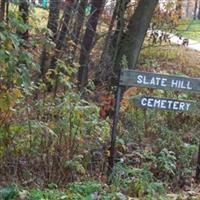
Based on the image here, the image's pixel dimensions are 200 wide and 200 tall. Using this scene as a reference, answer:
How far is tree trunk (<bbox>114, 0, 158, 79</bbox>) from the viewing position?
41.7ft

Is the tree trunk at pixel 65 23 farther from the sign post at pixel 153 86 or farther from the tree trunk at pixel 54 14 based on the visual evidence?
the sign post at pixel 153 86

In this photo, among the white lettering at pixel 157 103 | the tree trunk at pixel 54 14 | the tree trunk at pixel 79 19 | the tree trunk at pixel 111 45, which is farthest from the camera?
the tree trunk at pixel 79 19

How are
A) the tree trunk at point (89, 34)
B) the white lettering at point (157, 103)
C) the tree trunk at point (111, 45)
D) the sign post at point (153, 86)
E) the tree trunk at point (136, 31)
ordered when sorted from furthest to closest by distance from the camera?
the tree trunk at point (89, 34)
the tree trunk at point (136, 31)
the tree trunk at point (111, 45)
the white lettering at point (157, 103)
the sign post at point (153, 86)

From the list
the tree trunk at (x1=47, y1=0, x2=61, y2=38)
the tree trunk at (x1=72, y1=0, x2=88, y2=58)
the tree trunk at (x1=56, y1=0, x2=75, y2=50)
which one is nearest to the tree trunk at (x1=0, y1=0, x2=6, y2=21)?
the tree trunk at (x1=56, y1=0, x2=75, y2=50)

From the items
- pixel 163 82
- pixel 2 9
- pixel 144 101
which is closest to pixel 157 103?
pixel 144 101

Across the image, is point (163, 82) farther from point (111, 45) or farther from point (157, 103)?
point (111, 45)

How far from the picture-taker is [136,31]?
12797mm

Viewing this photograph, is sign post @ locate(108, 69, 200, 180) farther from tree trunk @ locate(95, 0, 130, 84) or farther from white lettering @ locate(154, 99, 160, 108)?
tree trunk @ locate(95, 0, 130, 84)

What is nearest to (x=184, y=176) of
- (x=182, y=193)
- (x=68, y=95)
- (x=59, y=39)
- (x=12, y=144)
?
(x=182, y=193)

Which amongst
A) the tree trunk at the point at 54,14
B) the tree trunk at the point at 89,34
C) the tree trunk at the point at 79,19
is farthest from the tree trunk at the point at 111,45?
the tree trunk at the point at 54,14

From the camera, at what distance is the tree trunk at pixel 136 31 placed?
41.7 ft

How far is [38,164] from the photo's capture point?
671cm

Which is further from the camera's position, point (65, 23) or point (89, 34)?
point (89, 34)

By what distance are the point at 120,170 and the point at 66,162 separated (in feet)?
2.66
